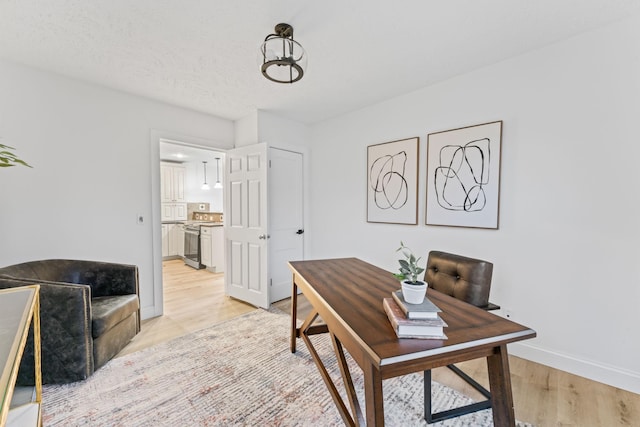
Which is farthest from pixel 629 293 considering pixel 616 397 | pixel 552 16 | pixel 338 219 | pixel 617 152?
pixel 338 219

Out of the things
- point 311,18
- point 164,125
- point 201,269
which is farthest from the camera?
point 201,269

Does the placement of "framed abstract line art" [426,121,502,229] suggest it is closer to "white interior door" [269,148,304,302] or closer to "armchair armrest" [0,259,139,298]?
"white interior door" [269,148,304,302]

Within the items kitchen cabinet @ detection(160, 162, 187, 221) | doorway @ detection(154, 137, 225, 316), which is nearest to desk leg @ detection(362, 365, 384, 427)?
doorway @ detection(154, 137, 225, 316)

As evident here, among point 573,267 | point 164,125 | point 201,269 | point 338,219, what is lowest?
point 201,269

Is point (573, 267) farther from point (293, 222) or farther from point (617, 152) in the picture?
point (293, 222)

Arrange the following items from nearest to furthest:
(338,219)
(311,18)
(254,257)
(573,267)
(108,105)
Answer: (311,18), (573,267), (108,105), (254,257), (338,219)

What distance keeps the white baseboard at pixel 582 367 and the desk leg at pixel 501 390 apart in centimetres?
148

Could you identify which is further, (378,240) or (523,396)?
(378,240)

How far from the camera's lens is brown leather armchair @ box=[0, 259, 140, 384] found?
1765 mm

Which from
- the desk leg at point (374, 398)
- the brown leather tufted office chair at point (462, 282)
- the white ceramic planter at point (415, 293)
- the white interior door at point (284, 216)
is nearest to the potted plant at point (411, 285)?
the white ceramic planter at point (415, 293)

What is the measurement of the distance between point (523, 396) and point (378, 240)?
180cm

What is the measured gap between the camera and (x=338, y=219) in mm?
3602

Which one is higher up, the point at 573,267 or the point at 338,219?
the point at 338,219

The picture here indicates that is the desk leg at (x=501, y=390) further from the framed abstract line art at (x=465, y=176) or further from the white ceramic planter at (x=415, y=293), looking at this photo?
the framed abstract line art at (x=465, y=176)
